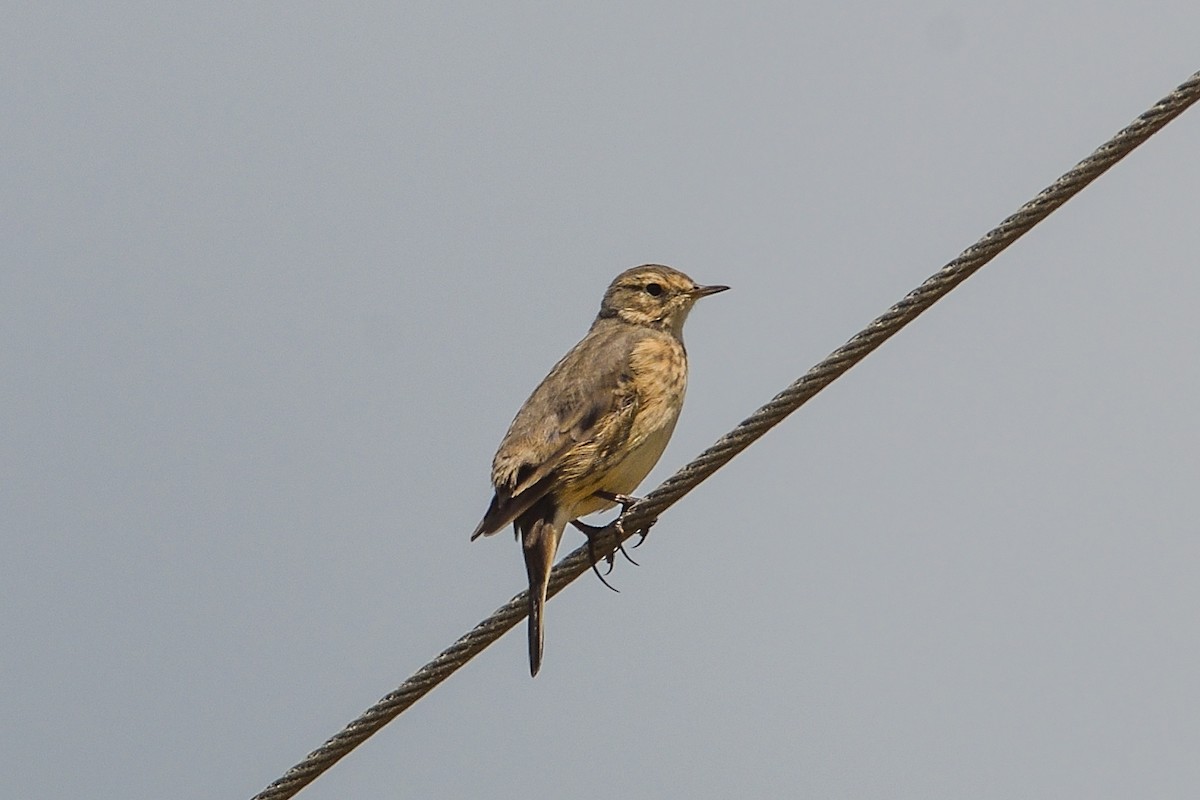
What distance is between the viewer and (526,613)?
30.1 feet

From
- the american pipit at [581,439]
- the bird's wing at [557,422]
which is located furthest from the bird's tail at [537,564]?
the bird's wing at [557,422]

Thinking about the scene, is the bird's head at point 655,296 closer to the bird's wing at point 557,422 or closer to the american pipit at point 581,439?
the american pipit at point 581,439

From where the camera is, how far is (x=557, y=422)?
1080 centimetres

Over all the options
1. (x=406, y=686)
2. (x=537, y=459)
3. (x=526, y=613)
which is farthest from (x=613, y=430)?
(x=406, y=686)

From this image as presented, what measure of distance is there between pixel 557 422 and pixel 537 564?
3.35 feet

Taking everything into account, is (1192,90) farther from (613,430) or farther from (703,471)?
(613,430)

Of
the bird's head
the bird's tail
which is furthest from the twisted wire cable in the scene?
the bird's head

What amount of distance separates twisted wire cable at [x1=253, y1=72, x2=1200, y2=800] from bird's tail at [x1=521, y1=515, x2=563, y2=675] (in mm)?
759

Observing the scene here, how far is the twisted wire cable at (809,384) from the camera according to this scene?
733 cm

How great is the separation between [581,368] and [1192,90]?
4.92 m

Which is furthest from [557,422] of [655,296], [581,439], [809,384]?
[809,384]

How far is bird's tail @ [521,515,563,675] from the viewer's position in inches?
381

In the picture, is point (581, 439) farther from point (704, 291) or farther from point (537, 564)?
point (704, 291)

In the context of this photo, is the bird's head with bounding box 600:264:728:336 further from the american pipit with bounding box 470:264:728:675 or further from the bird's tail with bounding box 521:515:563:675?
the bird's tail with bounding box 521:515:563:675
